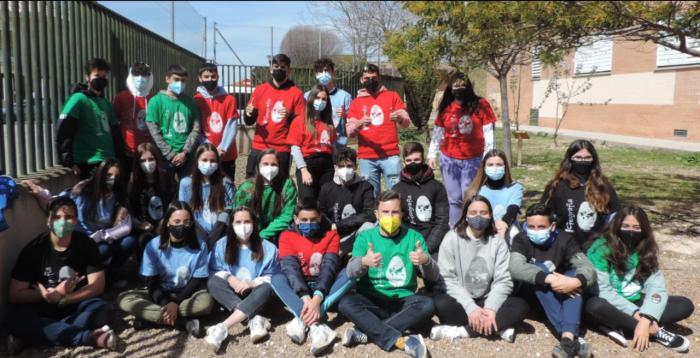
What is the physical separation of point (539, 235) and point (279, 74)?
3.32 meters

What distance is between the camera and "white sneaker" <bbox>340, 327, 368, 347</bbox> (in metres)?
4.07

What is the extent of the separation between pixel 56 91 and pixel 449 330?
15.4ft

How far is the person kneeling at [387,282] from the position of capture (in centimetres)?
411

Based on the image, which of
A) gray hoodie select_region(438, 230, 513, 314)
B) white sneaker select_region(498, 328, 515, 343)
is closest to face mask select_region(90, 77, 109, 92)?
gray hoodie select_region(438, 230, 513, 314)

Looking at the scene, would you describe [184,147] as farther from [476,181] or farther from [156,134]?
[476,181]

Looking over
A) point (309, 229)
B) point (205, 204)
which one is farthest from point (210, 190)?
point (309, 229)

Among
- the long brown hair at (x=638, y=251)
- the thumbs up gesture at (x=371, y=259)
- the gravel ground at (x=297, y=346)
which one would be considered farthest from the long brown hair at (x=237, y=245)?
the long brown hair at (x=638, y=251)

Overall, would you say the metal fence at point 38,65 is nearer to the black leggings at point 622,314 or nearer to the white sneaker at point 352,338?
the white sneaker at point 352,338

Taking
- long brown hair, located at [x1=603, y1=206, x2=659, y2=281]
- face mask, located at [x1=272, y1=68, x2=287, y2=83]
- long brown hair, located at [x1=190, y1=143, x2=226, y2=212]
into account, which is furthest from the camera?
face mask, located at [x1=272, y1=68, x2=287, y2=83]

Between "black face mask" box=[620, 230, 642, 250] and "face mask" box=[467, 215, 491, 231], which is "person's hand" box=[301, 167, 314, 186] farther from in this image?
"black face mask" box=[620, 230, 642, 250]

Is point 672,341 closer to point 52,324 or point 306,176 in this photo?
point 306,176

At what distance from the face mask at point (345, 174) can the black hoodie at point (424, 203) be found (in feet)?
1.64

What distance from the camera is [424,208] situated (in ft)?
17.2

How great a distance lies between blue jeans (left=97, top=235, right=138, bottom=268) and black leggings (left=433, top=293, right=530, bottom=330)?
2.84m
